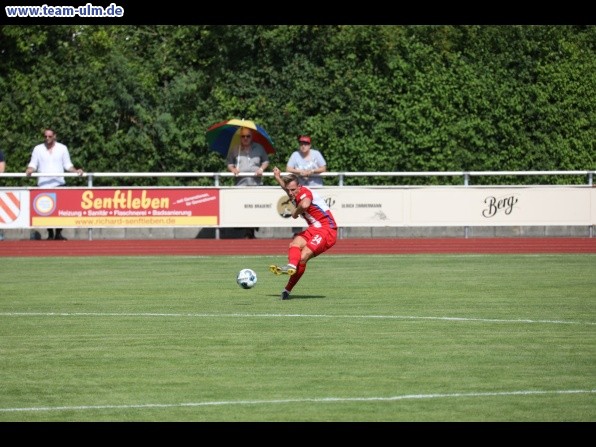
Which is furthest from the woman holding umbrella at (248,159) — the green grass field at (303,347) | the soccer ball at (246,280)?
the soccer ball at (246,280)

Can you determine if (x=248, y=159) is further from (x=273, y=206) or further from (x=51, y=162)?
(x=51, y=162)

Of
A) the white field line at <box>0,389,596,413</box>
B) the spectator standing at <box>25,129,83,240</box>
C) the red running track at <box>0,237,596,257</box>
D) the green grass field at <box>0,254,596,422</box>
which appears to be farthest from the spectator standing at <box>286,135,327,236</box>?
the white field line at <box>0,389,596,413</box>

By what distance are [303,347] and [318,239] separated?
5.40m

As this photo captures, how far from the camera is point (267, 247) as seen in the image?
26125 mm

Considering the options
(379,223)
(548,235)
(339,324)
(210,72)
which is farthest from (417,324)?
(210,72)

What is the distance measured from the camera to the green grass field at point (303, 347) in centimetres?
885

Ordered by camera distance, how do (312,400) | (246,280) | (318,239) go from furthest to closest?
1. (246,280)
2. (318,239)
3. (312,400)

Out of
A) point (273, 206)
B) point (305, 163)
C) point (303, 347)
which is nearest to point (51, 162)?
point (273, 206)

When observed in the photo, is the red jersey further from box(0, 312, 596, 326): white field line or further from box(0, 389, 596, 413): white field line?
box(0, 389, 596, 413): white field line

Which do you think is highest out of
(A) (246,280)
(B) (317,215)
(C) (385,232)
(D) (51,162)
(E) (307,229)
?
(D) (51,162)

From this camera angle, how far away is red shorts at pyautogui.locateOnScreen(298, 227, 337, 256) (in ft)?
55.7

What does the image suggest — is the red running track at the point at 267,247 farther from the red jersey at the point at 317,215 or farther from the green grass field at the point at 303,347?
the red jersey at the point at 317,215

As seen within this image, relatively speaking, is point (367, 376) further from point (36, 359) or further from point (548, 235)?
point (548, 235)
